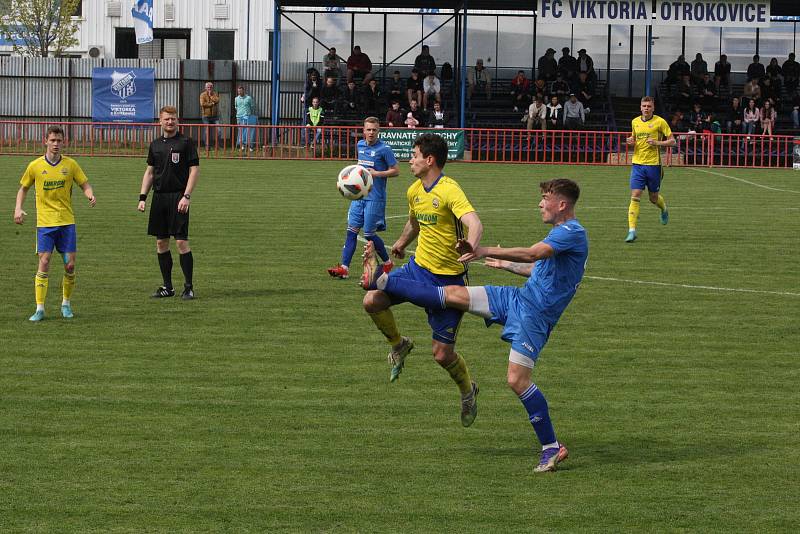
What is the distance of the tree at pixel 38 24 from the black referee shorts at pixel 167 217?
44143mm

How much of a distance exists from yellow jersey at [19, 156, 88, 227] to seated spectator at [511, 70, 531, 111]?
98.5 ft

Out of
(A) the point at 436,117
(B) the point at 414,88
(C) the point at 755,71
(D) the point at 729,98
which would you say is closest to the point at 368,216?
(A) the point at 436,117

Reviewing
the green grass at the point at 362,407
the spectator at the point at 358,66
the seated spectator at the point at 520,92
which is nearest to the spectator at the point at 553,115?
the seated spectator at the point at 520,92

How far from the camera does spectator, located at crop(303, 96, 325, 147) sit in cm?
3781

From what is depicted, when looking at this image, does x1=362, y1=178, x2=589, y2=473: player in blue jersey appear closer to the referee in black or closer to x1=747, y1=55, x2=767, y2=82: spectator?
the referee in black

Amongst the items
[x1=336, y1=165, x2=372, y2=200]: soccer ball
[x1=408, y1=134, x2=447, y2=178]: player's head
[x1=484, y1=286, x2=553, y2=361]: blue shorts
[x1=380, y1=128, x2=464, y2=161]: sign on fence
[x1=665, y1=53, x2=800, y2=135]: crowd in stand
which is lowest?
[x1=484, y1=286, x2=553, y2=361]: blue shorts

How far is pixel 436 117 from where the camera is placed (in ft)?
131

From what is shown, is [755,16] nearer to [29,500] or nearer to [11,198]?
[11,198]

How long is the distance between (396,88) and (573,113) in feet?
21.1

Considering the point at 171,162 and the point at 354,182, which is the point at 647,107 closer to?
the point at 171,162

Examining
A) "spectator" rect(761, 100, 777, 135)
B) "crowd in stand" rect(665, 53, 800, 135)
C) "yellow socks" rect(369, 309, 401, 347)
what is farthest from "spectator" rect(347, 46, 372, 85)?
"yellow socks" rect(369, 309, 401, 347)

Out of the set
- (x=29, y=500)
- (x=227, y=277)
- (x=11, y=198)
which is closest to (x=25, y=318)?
(x=227, y=277)

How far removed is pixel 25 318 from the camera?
13.4 metres

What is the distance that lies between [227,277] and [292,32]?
35.3m
